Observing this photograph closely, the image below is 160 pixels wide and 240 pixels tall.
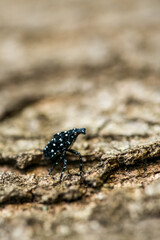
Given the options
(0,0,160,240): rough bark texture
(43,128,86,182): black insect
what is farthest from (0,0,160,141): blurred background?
(43,128,86,182): black insect

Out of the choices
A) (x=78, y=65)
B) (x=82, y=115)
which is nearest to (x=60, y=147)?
(x=82, y=115)

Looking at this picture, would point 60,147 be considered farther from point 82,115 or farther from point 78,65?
point 78,65

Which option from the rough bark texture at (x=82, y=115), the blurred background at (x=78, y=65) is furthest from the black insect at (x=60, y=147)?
the blurred background at (x=78, y=65)

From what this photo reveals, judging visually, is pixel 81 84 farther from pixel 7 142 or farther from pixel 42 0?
pixel 42 0

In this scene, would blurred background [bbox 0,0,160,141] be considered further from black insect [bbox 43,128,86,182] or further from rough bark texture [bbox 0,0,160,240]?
black insect [bbox 43,128,86,182]

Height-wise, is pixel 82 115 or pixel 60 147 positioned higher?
pixel 82 115

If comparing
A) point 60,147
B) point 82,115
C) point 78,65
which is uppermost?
point 78,65

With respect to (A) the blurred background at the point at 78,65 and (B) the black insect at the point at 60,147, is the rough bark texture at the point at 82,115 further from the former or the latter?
(B) the black insect at the point at 60,147

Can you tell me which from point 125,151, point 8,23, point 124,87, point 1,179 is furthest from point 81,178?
point 8,23

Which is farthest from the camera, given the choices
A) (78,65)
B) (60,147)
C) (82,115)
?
(78,65)
